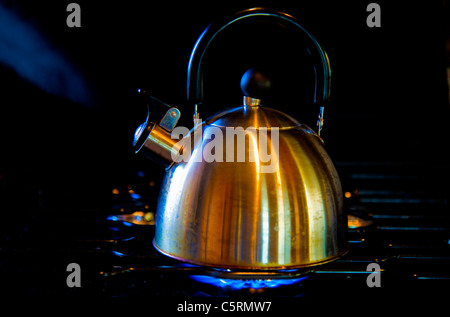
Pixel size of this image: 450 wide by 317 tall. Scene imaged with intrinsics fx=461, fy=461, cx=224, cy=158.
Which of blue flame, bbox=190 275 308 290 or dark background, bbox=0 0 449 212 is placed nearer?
blue flame, bbox=190 275 308 290

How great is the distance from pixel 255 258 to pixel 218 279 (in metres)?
0.09

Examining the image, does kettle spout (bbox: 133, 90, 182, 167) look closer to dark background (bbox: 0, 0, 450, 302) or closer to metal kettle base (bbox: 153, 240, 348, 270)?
metal kettle base (bbox: 153, 240, 348, 270)

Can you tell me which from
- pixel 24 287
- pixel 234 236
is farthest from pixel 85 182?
pixel 234 236

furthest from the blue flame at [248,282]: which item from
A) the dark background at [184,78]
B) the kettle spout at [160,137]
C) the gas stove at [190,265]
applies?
the dark background at [184,78]

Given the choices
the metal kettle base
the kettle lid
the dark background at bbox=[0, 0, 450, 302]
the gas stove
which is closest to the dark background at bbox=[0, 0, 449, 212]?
the dark background at bbox=[0, 0, 450, 302]

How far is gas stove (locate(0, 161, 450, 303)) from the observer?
2.11 ft

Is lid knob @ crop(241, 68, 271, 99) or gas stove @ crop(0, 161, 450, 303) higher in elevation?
lid knob @ crop(241, 68, 271, 99)

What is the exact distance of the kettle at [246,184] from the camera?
596mm

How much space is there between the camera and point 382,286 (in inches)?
26.1

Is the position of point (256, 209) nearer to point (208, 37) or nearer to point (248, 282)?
point (248, 282)

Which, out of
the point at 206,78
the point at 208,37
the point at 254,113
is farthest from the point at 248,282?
the point at 206,78

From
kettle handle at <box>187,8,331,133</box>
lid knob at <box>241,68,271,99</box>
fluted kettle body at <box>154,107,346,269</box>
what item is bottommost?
fluted kettle body at <box>154,107,346,269</box>

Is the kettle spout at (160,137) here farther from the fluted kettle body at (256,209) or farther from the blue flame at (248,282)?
the blue flame at (248,282)

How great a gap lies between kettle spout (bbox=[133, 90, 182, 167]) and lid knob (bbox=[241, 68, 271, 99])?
0.11 metres
